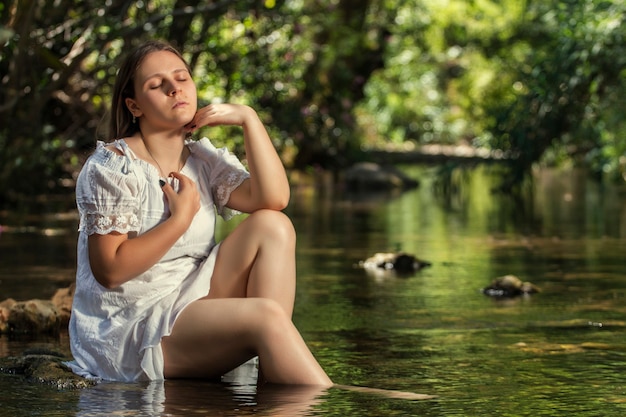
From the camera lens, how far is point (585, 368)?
4863 mm

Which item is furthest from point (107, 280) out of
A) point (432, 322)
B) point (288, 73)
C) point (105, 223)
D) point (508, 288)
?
point (288, 73)

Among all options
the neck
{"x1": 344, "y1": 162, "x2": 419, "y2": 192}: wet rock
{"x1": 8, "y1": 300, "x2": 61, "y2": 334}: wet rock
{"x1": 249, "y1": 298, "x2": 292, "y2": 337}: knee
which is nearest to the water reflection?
{"x1": 249, "y1": 298, "x2": 292, "y2": 337}: knee

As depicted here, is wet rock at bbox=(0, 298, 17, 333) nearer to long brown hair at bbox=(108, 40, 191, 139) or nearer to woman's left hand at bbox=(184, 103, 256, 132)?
long brown hair at bbox=(108, 40, 191, 139)

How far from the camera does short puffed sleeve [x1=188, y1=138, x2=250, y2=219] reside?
482 centimetres

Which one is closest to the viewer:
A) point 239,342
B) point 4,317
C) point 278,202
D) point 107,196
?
point 239,342

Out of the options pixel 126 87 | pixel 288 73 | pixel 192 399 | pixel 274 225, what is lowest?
pixel 192 399

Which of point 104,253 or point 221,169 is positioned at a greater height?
point 221,169

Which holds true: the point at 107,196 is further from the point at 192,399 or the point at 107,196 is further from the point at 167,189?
the point at 192,399

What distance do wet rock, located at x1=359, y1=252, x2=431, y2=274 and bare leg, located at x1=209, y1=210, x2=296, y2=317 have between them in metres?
3.88

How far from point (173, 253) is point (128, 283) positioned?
0.19m

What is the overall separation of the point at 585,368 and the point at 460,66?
31.1 metres

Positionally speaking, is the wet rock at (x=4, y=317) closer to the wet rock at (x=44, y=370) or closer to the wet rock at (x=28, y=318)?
the wet rock at (x=28, y=318)

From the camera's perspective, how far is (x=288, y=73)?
1662 cm

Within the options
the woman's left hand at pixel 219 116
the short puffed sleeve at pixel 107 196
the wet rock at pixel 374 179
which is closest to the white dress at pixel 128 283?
the short puffed sleeve at pixel 107 196
